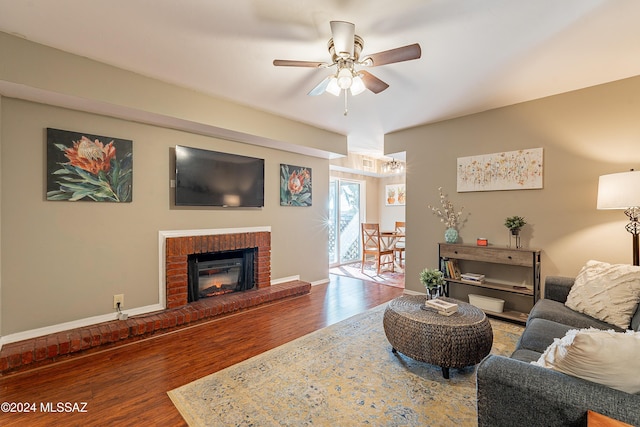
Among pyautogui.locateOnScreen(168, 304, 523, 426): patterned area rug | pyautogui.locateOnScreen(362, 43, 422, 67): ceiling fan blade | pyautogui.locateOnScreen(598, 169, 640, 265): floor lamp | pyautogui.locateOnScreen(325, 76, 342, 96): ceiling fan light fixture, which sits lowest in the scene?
pyautogui.locateOnScreen(168, 304, 523, 426): patterned area rug

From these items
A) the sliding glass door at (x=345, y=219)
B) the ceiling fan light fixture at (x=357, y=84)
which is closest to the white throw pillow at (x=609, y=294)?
the ceiling fan light fixture at (x=357, y=84)

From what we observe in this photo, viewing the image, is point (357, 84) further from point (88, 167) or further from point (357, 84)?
point (88, 167)

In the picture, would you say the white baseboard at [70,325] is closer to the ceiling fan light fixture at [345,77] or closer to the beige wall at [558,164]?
the ceiling fan light fixture at [345,77]

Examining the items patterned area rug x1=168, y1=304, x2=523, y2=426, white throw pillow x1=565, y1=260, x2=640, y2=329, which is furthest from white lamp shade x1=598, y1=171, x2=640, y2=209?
patterned area rug x1=168, y1=304, x2=523, y2=426

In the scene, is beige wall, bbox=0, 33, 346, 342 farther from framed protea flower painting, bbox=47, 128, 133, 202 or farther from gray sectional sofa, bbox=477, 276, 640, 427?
gray sectional sofa, bbox=477, 276, 640, 427

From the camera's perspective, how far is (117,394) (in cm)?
198

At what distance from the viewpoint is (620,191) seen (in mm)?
2363

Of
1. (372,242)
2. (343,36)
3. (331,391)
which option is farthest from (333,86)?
(372,242)

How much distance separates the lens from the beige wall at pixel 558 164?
285 cm

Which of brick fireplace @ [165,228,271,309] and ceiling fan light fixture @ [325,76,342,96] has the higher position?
ceiling fan light fixture @ [325,76,342,96]

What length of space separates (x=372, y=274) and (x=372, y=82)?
4.19 m

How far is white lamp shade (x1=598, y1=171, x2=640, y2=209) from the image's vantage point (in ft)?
7.51

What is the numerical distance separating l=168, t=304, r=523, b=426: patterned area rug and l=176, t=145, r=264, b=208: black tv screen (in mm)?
2034

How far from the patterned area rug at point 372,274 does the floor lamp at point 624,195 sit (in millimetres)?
2875
